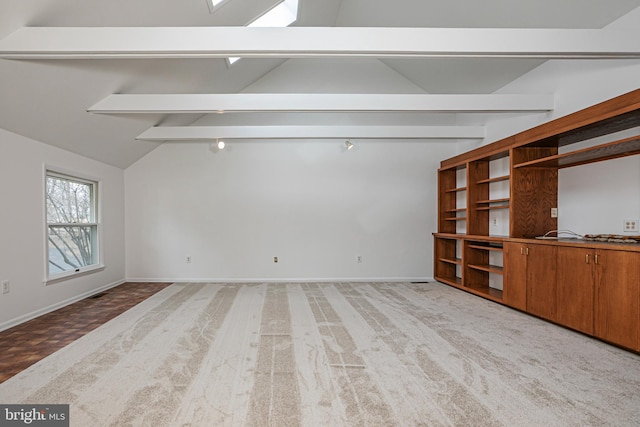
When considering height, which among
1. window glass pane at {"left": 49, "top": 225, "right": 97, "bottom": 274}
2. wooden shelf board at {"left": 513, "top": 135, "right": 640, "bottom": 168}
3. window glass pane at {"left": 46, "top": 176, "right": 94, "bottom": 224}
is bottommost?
window glass pane at {"left": 49, "top": 225, "right": 97, "bottom": 274}

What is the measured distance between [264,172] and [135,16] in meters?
3.09

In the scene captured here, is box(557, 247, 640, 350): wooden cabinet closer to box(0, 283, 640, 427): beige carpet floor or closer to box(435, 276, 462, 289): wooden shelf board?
box(0, 283, 640, 427): beige carpet floor

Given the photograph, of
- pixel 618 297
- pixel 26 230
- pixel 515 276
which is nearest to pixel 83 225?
pixel 26 230

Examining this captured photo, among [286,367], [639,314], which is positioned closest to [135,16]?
[286,367]

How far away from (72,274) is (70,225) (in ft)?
2.12

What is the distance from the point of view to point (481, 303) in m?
4.14

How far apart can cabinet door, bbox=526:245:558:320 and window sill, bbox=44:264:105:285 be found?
5.49 meters

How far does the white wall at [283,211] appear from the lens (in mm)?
5598

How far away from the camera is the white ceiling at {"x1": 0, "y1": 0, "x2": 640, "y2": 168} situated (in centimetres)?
271

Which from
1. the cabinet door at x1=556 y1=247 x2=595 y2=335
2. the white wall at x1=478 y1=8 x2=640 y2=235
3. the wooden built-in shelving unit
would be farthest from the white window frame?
the white wall at x1=478 y1=8 x2=640 y2=235

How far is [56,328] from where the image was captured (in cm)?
316

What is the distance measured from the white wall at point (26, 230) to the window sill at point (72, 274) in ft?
0.17

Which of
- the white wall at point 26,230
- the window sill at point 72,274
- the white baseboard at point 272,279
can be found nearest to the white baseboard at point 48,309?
the white wall at point 26,230

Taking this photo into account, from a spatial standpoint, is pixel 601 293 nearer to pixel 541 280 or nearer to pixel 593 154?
pixel 541 280
